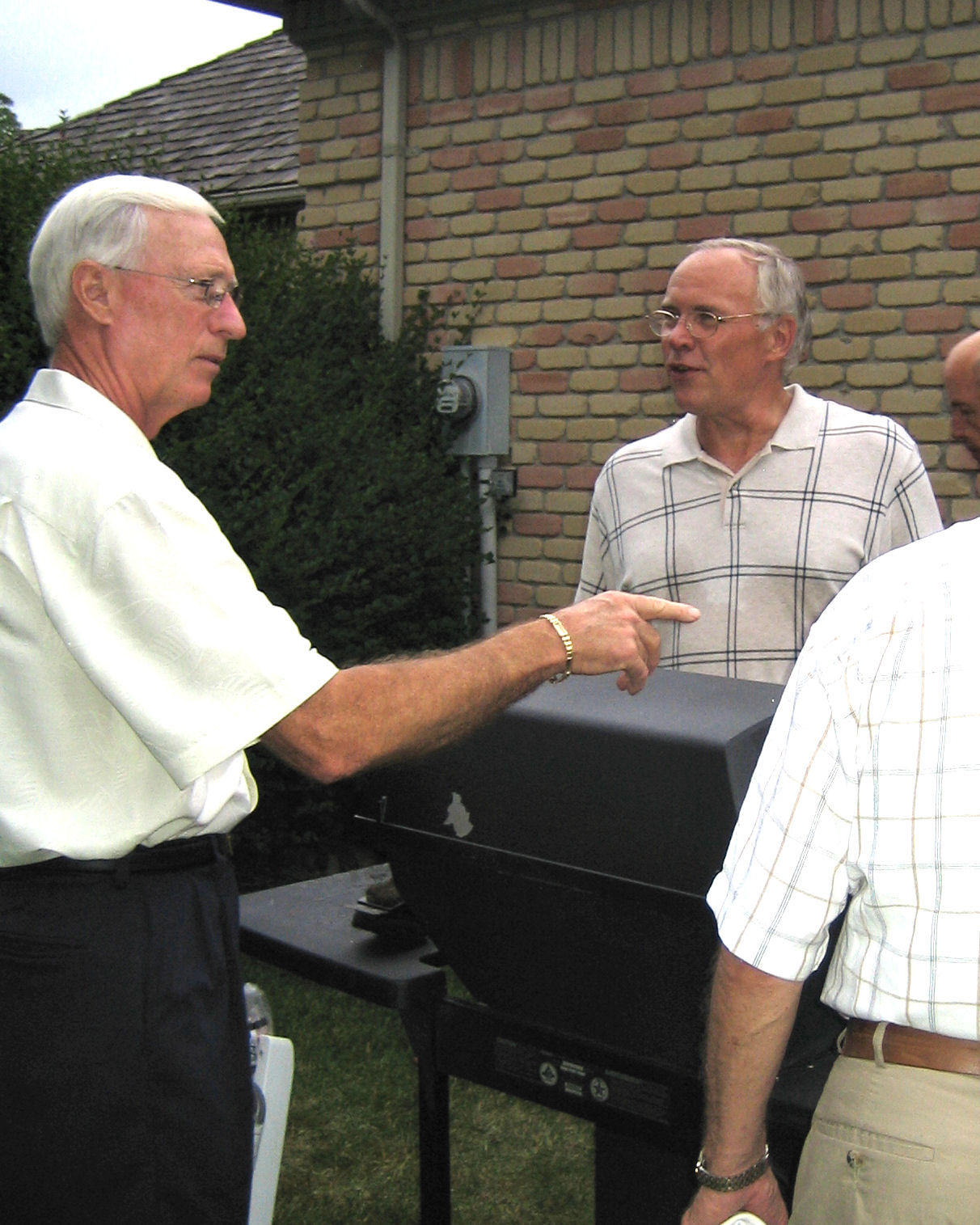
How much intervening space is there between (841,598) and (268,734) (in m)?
0.67

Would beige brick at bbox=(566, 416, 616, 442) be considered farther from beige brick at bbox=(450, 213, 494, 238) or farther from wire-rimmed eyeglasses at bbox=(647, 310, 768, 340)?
wire-rimmed eyeglasses at bbox=(647, 310, 768, 340)

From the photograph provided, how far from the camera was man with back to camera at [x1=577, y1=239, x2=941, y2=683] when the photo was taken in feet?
8.81

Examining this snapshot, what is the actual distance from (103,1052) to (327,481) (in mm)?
3573

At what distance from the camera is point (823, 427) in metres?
2.81

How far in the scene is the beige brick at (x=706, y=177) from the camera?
Answer: 5.18 metres

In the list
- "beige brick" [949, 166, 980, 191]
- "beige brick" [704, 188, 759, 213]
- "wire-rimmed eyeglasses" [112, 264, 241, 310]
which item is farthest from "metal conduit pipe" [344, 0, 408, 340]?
"wire-rimmed eyeglasses" [112, 264, 241, 310]

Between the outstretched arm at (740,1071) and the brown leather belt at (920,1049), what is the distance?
86mm

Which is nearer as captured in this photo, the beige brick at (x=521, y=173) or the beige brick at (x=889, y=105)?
the beige brick at (x=889, y=105)

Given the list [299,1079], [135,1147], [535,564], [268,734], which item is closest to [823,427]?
[268,734]

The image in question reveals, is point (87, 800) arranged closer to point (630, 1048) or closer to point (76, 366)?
point (76, 366)

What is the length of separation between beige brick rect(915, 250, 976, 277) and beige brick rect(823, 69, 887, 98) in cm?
63

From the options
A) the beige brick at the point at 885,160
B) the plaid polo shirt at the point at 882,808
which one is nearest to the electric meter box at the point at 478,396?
the beige brick at the point at 885,160

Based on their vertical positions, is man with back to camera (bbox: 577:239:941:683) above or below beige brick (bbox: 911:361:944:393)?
below

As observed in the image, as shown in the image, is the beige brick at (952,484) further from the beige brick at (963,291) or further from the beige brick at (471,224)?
the beige brick at (471,224)
